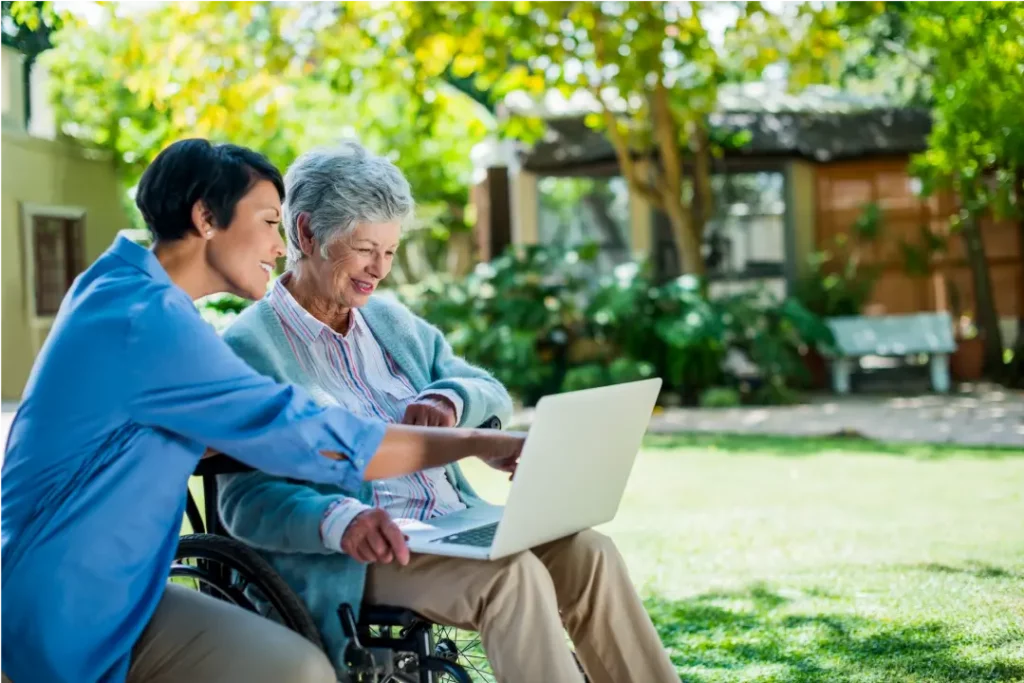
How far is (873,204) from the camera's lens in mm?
12375

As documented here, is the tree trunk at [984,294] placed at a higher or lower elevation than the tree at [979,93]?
lower

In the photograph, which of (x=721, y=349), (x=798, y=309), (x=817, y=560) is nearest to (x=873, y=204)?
(x=798, y=309)

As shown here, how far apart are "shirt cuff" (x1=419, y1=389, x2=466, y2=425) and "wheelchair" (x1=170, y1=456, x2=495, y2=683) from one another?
0.41 m

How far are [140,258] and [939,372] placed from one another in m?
10.6

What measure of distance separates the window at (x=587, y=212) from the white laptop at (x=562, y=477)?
35.8 feet

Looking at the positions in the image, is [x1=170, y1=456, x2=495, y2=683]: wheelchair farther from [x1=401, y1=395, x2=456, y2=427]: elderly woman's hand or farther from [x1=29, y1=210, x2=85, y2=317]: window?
[x1=29, y1=210, x2=85, y2=317]: window

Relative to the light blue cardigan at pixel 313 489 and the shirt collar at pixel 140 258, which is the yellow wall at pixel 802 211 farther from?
the shirt collar at pixel 140 258

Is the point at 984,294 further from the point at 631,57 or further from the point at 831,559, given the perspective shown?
the point at 831,559

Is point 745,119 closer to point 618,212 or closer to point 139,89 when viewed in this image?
point 618,212

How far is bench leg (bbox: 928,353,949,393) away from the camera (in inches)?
453

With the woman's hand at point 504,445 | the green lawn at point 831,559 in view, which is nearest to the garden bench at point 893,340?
the green lawn at point 831,559

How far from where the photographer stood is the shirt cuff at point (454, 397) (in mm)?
2459

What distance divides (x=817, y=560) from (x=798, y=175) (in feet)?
28.0

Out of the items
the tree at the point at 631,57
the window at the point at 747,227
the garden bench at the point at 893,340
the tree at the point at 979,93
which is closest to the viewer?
the tree at the point at 979,93
